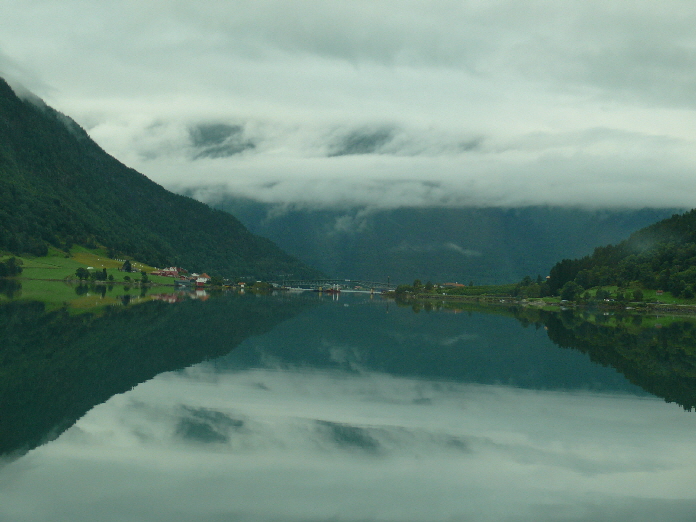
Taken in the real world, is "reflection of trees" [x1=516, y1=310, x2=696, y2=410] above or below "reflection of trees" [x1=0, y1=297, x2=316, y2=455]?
below

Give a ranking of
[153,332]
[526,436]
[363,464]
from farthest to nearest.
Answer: [153,332], [526,436], [363,464]

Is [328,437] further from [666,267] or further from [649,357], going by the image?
[666,267]

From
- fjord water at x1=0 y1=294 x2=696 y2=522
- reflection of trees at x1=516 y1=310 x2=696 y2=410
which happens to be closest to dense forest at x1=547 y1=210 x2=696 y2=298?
reflection of trees at x1=516 y1=310 x2=696 y2=410

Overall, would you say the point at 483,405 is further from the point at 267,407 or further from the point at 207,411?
the point at 207,411

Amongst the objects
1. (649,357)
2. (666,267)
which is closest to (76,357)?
(649,357)

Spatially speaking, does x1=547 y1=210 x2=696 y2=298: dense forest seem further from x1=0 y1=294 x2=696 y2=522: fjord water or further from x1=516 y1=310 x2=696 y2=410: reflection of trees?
x1=0 y1=294 x2=696 y2=522: fjord water

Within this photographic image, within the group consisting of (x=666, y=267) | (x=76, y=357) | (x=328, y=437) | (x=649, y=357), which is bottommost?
(x=649, y=357)

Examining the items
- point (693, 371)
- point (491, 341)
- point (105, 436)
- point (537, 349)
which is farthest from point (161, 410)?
point (491, 341)
